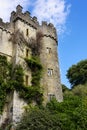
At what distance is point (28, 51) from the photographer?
29.4 meters

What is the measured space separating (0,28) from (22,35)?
2.51 m

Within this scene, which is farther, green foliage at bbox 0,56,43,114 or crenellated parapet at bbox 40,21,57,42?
crenellated parapet at bbox 40,21,57,42

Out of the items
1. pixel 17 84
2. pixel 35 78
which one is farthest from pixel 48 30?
pixel 17 84

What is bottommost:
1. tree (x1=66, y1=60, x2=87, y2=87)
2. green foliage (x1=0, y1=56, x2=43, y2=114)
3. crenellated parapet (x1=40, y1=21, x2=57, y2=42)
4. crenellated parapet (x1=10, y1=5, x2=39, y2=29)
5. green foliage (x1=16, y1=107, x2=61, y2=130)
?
green foliage (x1=16, y1=107, x2=61, y2=130)

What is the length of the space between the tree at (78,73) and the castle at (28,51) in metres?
14.7

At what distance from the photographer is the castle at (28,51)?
84.7 feet

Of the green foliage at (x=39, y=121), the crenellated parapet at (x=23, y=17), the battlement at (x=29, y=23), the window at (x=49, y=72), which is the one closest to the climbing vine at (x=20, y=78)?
the window at (x=49, y=72)

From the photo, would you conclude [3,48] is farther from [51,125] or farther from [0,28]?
[51,125]

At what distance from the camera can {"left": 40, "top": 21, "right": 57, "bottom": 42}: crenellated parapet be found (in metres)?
32.1

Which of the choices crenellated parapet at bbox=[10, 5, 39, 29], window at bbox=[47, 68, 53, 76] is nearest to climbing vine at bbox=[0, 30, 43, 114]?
window at bbox=[47, 68, 53, 76]

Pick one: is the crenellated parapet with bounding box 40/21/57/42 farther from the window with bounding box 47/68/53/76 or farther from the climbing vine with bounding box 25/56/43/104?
the window with bounding box 47/68/53/76

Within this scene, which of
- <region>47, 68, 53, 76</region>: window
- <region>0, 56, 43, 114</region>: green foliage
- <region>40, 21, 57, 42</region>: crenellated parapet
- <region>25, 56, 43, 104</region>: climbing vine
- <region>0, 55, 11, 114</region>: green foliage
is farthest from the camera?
<region>40, 21, 57, 42</region>: crenellated parapet

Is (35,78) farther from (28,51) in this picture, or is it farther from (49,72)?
(28,51)

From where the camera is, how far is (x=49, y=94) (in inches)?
1106
